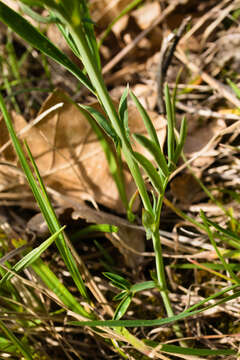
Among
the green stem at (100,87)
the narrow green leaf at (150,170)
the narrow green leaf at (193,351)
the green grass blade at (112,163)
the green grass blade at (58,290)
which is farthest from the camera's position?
the green grass blade at (112,163)

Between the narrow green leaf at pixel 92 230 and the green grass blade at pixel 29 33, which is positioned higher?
the green grass blade at pixel 29 33

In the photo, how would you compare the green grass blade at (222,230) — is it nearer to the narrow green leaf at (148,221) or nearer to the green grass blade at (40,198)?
the narrow green leaf at (148,221)

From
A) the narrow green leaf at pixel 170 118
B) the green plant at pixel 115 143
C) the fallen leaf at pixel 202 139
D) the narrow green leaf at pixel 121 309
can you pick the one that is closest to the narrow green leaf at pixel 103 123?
the green plant at pixel 115 143

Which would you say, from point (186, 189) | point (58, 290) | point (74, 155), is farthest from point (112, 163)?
point (58, 290)

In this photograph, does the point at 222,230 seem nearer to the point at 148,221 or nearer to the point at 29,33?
the point at 148,221

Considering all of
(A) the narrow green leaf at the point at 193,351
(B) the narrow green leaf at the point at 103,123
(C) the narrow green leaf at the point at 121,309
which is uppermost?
(B) the narrow green leaf at the point at 103,123
